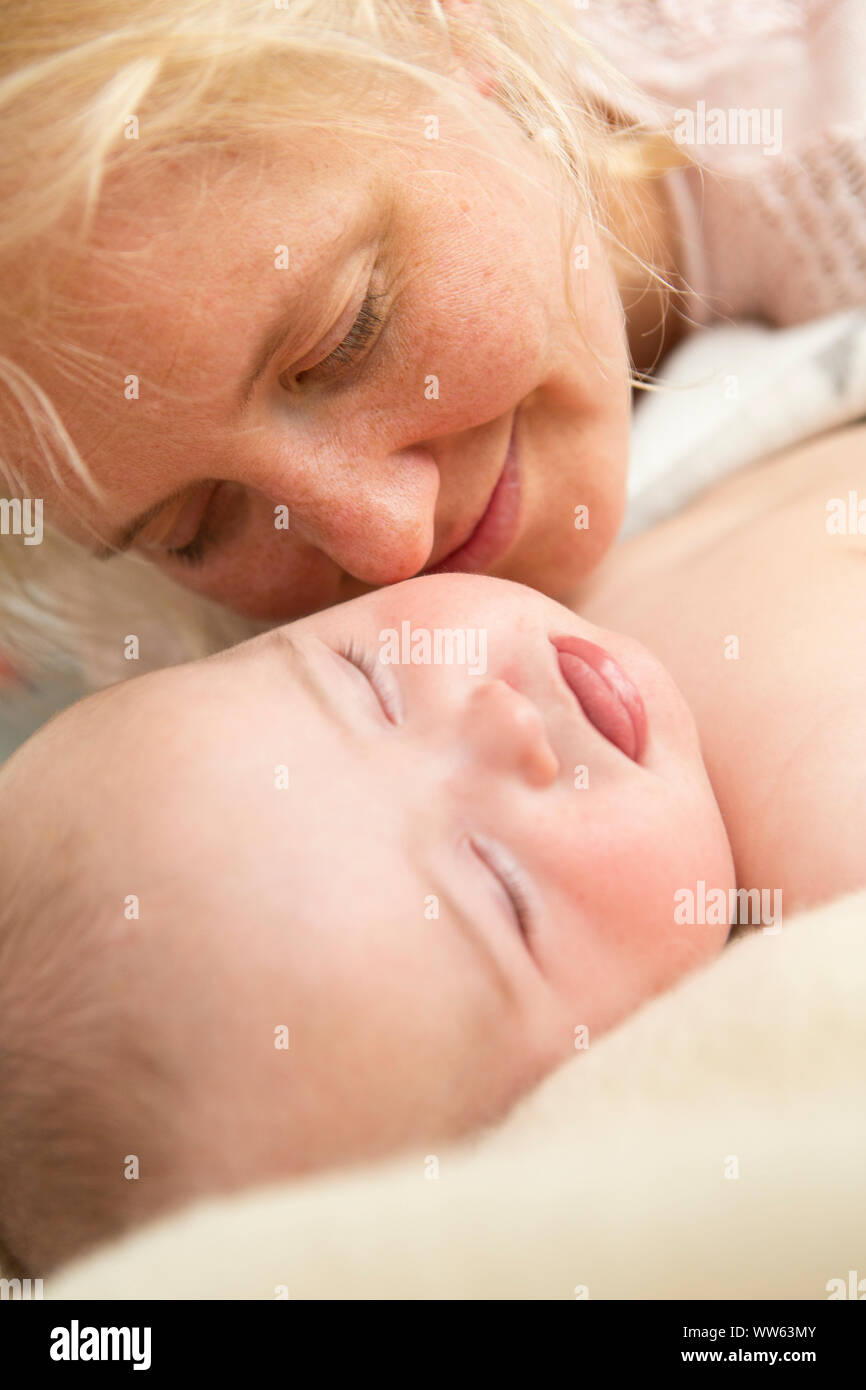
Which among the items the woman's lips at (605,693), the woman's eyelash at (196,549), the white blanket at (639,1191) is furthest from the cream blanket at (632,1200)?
the woman's eyelash at (196,549)

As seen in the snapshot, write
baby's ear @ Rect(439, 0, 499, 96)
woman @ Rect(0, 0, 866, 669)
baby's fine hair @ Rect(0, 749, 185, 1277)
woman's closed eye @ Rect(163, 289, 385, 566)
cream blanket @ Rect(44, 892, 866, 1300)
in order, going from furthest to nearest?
baby's ear @ Rect(439, 0, 499, 96)
woman's closed eye @ Rect(163, 289, 385, 566)
woman @ Rect(0, 0, 866, 669)
baby's fine hair @ Rect(0, 749, 185, 1277)
cream blanket @ Rect(44, 892, 866, 1300)

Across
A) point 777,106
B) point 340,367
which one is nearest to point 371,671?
point 340,367

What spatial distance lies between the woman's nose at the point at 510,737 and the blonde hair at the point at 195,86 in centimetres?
41

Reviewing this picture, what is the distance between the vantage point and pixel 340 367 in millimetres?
958

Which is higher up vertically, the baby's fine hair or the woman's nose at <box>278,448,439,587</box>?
the woman's nose at <box>278,448,439,587</box>

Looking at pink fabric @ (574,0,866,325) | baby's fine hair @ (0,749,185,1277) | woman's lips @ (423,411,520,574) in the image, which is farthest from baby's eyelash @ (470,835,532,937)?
pink fabric @ (574,0,866,325)

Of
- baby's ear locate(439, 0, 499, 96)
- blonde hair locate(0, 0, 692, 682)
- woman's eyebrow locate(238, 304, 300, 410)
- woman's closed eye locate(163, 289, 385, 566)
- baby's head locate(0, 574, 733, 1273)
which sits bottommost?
baby's head locate(0, 574, 733, 1273)

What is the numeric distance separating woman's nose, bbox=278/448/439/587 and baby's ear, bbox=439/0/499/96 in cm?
37

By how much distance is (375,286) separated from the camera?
0.93 meters

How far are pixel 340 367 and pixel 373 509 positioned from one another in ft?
0.42

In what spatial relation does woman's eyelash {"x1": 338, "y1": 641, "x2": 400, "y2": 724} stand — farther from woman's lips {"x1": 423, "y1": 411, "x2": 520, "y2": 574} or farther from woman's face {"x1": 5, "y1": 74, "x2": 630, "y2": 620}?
woman's lips {"x1": 423, "y1": 411, "x2": 520, "y2": 574}

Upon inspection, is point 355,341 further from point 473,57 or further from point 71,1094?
point 71,1094

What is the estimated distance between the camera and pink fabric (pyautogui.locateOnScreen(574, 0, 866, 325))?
150 cm

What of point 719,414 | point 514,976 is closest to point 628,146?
point 719,414
